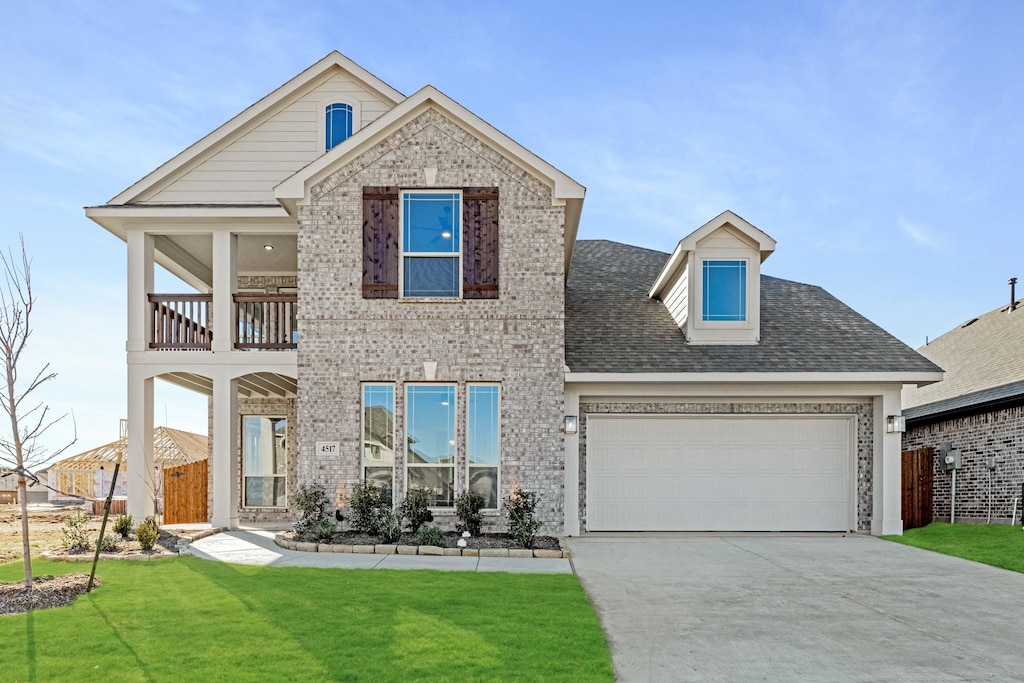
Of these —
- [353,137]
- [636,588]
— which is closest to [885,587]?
[636,588]

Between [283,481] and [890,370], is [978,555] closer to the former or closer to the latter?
[890,370]

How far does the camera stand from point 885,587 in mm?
8555

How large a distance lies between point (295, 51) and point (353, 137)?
347cm

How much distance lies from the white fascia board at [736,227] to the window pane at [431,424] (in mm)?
5326

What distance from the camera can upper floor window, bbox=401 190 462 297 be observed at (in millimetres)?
12250

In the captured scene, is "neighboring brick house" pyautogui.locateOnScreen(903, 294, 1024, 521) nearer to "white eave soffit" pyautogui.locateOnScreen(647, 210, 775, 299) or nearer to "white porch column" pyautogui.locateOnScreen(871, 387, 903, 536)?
"white porch column" pyautogui.locateOnScreen(871, 387, 903, 536)

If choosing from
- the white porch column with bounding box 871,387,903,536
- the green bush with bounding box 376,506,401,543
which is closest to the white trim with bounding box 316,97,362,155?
the green bush with bounding box 376,506,401,543

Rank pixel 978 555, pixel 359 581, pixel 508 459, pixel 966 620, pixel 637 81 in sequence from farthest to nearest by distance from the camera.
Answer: pixel 637 81 → pixel 508 459 → pixel 978 555 → pixel 359 581 → pixel 966 620

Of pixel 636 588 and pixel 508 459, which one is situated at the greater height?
pixel 508 459

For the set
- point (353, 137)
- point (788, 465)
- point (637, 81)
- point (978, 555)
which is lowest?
point (978, 555)

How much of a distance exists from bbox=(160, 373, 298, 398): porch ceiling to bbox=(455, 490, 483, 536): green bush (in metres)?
4.34

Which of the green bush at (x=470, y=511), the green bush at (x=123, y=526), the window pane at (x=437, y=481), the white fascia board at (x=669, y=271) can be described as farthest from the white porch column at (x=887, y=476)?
the green bush at (x=123, y=526)

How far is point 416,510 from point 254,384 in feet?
16.4

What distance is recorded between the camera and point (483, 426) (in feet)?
39.7
